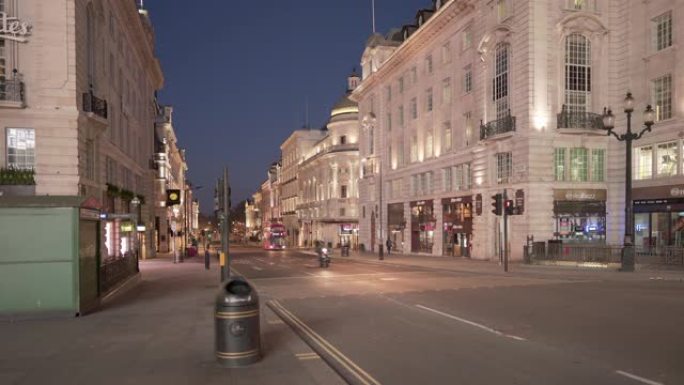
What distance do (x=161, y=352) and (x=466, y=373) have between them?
5207 millimetres

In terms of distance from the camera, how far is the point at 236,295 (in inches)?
336

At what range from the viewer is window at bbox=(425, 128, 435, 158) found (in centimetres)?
4581

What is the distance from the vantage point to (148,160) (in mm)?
51531

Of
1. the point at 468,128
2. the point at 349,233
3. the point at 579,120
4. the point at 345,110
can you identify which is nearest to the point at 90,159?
the point at 468,128

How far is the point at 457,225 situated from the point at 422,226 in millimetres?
6674

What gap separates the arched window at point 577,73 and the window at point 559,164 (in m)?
2.59

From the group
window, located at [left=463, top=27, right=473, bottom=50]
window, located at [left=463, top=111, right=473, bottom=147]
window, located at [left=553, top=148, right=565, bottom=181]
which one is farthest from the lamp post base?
window, located at [left=463, top=27, right=473, bottom=50]

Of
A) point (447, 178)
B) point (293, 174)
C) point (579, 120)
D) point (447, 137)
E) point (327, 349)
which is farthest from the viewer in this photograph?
point (293, 174)

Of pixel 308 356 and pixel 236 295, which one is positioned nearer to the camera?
pixel 236 295

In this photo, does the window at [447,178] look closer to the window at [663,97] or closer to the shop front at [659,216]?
the shop front at [659,216]

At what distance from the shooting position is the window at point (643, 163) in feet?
102

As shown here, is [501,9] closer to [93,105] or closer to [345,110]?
[93,105]

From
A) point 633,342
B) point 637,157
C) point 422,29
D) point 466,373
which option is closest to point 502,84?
point 637,157

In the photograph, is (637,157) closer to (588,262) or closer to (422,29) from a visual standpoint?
(588,262)
